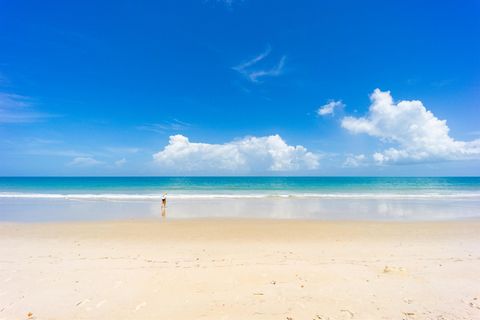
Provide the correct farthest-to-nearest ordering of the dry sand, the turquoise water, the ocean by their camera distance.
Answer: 1. the turquoise water
2. the ocean
3. the dry sand

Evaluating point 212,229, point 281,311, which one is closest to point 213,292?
point 281,311

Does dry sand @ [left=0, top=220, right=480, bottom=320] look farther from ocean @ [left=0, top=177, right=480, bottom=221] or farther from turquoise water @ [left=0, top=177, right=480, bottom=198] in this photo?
turquoise water @ [left=0, top=177, right=480, bottom=198]

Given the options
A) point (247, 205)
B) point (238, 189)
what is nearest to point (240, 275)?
point (247, 205)

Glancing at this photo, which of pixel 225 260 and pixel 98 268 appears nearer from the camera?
pixel 98 268

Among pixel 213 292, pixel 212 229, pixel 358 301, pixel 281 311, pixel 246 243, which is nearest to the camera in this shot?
pixel 281 311

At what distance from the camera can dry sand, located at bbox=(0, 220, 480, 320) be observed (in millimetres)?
4688

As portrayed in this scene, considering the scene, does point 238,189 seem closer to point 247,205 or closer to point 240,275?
point 247,205

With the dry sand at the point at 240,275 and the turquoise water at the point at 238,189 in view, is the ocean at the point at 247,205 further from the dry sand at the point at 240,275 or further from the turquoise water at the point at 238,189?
the dry sand at the point at 240,275

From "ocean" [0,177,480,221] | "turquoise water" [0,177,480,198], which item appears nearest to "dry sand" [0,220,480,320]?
"ocean" [0,177,480,221]

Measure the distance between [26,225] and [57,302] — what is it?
35.7 feet

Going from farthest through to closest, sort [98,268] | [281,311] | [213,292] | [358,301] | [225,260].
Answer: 1. [225,260]
2. [98,268]
3. [213,292]
4. [358,301]
5. [281,311]

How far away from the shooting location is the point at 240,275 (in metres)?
6.26

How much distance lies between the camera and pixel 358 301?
16.2 feet

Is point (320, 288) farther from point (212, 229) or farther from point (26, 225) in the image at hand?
point (26, 225)
